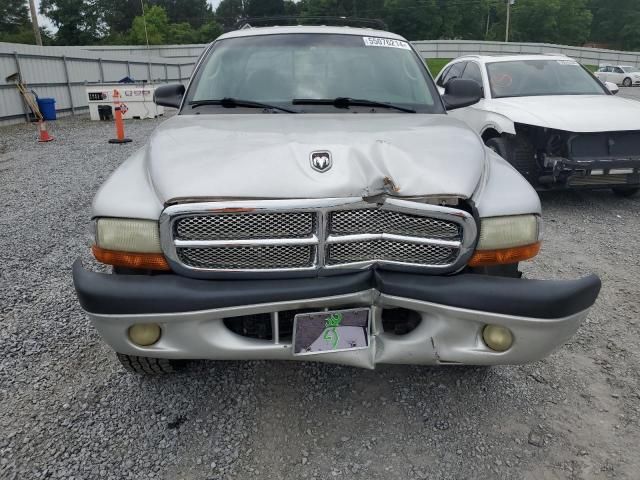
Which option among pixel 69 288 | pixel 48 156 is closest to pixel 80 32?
pixel 48 156

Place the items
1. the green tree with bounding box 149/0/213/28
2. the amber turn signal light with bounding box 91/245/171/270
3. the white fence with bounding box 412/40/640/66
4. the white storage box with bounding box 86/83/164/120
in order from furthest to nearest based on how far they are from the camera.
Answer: the green tree with bounding box 149/0/213/28 < the white fence with bounding box 412/40/640/66 < the white storage box with bounding box 86/83/164/120 < the amber turn signal light with bounding box 91/245/171/270

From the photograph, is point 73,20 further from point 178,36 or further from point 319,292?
point 319,292

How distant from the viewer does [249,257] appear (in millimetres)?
2021

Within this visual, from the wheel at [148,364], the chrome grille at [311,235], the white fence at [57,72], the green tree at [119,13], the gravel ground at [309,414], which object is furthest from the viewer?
the green tree at [119,13]

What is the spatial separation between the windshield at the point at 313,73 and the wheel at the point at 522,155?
279 cm

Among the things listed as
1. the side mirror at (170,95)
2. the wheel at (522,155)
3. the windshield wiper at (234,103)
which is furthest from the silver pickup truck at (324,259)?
the wheel at (522,155)

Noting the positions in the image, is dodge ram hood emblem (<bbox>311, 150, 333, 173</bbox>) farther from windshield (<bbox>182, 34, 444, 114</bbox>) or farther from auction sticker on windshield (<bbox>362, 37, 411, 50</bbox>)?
auction sticker on windshield (<bbox>362, 37, 411, 50</bbox>)

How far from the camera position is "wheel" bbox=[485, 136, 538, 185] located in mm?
5794

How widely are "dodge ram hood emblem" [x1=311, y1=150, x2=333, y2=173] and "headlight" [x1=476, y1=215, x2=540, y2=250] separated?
2.22ft

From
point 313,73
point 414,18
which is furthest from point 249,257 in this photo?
point 414,18

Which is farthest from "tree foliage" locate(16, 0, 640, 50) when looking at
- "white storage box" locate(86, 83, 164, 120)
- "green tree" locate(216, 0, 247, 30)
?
"white storage box" locate(86, 83, 164, 120)

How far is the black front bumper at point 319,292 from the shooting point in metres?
1.96

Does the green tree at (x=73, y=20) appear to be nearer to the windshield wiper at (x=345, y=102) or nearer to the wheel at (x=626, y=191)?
the wheel at (x=626, y=191)

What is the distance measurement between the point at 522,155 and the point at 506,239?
13.8 feet
